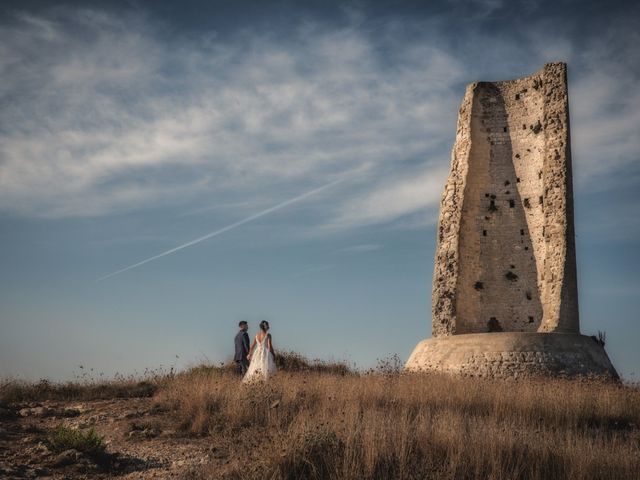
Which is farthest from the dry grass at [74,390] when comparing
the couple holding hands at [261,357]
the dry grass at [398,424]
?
the couple holding hands at [261,357]

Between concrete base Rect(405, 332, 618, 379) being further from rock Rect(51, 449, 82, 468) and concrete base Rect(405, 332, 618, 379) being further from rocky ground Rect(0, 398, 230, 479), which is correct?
rock Rect(51, 449, 82, 468)

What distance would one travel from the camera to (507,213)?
22.1 m

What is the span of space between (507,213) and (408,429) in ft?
50.7

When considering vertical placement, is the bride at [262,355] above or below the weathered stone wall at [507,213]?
below

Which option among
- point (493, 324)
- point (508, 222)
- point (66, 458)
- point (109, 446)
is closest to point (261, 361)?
point (109, 446)

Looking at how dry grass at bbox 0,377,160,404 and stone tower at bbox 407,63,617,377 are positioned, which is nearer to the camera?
dry grass at bbox 0,377,160,404

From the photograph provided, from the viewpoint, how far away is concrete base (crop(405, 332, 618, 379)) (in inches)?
663

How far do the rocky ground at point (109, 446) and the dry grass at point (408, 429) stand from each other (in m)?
0.43

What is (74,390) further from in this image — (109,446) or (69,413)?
(109,446)

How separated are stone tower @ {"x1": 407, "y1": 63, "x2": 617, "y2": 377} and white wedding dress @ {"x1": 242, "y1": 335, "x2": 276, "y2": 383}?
18.9ft

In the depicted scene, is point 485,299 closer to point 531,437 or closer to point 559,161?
point 559,161

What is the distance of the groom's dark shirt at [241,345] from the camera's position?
623 inches

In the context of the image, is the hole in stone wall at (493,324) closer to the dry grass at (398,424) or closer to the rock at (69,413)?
the dry grass at (398,424)

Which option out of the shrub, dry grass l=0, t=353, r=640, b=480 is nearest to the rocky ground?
the shrub
